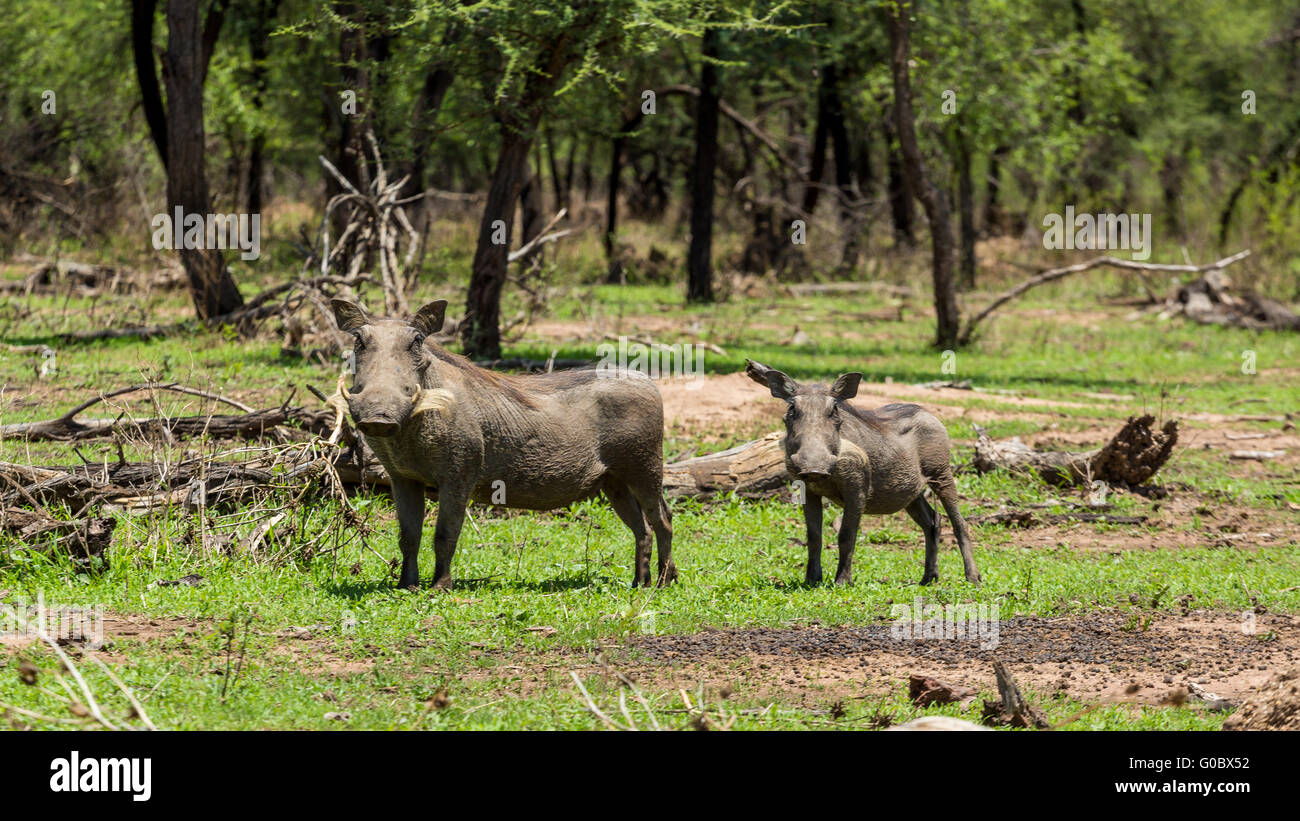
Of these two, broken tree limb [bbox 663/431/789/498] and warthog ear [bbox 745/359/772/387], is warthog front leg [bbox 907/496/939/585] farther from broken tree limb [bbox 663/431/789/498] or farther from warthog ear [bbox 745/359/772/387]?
broken tree limb [bbox 663/431/789/498]

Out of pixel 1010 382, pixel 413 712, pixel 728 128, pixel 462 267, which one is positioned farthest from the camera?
pixel 728 128

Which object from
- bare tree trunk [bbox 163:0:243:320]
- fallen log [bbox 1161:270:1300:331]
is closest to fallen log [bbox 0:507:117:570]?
bare tree trunk [bbox 163:0:243:320]

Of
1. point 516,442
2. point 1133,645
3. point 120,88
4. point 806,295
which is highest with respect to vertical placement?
point 120,88

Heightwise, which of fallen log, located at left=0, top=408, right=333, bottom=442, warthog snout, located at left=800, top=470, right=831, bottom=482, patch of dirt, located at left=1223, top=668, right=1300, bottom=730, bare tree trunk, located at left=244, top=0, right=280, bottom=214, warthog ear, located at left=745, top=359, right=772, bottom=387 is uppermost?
bare tree trunk, located at left=244, top=0, right=280, bottom=214

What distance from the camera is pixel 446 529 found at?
7.54 meters

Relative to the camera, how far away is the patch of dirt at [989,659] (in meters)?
6.47

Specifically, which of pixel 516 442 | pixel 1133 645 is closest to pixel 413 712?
pixel 516 442

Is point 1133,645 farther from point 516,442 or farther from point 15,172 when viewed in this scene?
point 15,172

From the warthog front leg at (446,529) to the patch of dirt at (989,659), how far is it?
1.20 metres

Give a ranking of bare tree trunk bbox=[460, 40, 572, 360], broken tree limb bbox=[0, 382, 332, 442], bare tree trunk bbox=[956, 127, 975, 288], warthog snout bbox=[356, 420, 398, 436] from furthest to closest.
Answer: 1. bare tree trunk bbox=[956, 127, 975, 288]
2. bare tree trunk bbox=[460, 40, 572, 360]
3. broken tree limb bbox=[0, 382, 332, 442]
4. warthog snout bbox=[356, 420, 398, 436]

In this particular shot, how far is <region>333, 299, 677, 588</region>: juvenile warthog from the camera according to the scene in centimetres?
705

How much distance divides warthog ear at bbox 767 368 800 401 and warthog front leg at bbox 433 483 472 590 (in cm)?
184

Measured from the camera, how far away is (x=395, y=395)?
22.7 ft
